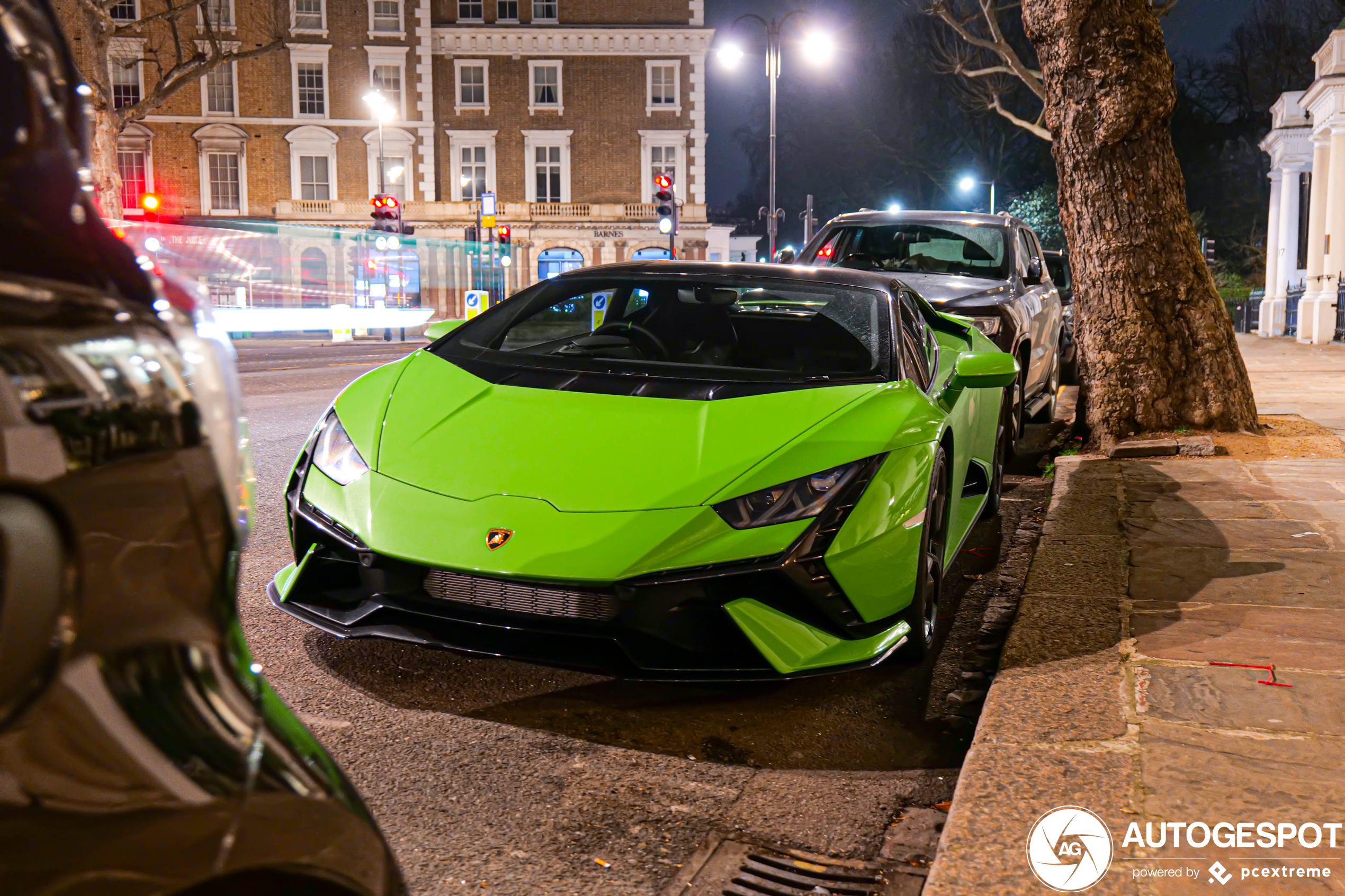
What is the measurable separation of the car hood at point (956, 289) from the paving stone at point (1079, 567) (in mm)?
3015

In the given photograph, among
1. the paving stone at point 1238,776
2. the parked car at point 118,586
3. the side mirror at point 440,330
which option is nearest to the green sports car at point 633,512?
the side mirror at point 440,330

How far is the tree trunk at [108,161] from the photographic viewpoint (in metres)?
23.5

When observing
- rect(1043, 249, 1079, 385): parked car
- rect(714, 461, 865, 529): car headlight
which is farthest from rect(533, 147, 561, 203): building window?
rect(714, 461, 865, 529): car headlight

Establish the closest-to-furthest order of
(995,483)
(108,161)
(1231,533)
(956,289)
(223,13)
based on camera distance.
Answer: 1. (1231,533)
2. (995,483)
3. (956,289)
4. (108,161)
5. (223,13)

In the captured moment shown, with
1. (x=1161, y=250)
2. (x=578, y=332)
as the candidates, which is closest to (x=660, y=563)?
(x=578, y=332)

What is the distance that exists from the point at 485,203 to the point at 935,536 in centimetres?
3544

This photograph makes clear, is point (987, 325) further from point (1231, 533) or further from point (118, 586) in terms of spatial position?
point (118, 586)

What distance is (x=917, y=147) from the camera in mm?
55844

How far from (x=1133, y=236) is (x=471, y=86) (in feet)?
152

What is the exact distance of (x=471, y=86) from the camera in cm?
5147

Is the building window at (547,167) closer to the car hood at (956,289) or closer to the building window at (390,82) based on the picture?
the building window at (390,82)

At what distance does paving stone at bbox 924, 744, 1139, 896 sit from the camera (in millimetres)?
2338

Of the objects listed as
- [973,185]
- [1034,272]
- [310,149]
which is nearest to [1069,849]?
[1034,272]

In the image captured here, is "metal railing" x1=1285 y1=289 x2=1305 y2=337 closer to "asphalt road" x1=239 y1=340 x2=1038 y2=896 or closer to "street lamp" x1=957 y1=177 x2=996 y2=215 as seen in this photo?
"street lamp" x1=957 y1=177 x2=996 y2=215
